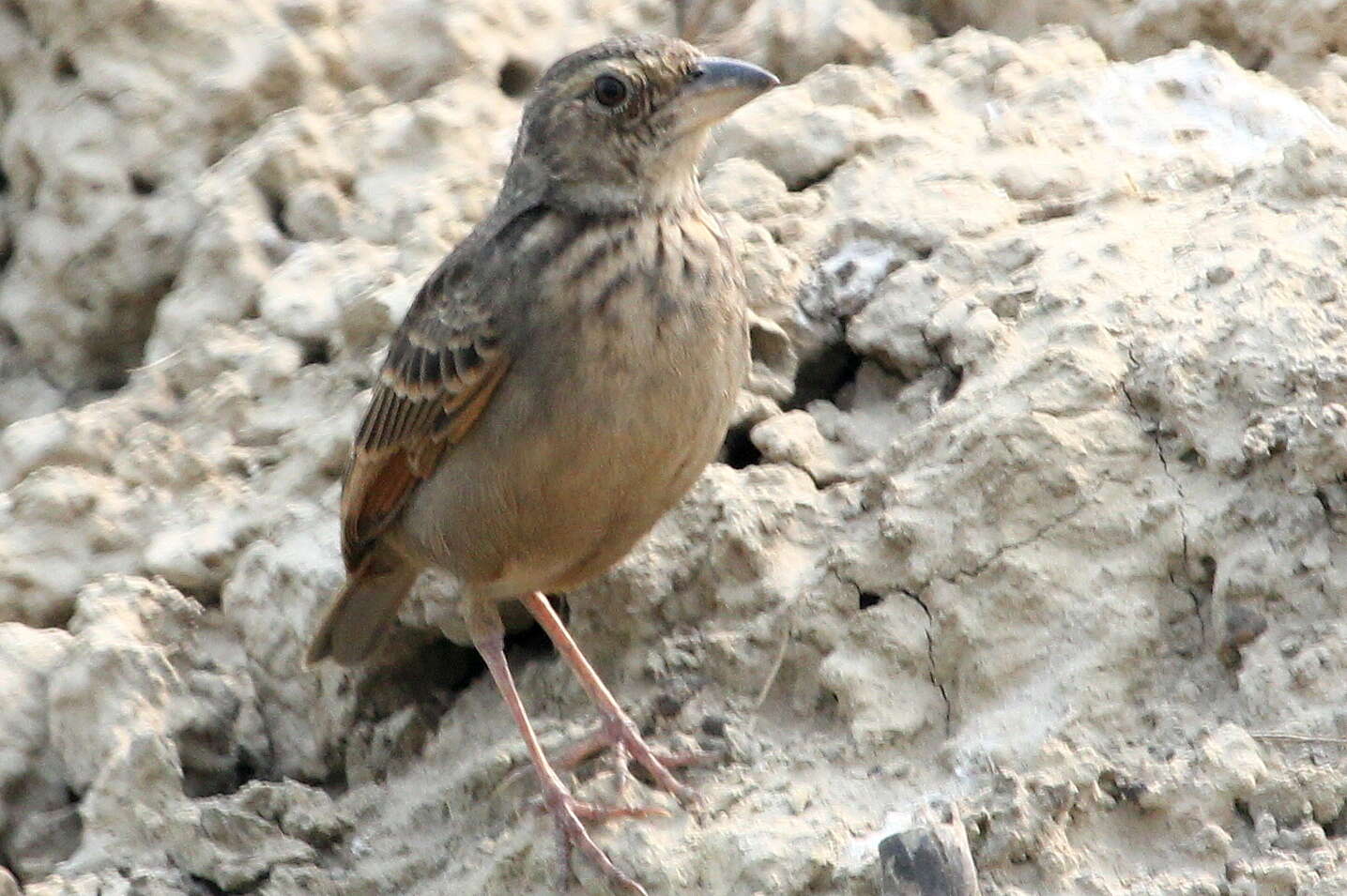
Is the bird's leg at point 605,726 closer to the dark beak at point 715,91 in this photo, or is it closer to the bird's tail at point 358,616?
the bird's tail at point 358,616

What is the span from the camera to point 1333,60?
699 cm

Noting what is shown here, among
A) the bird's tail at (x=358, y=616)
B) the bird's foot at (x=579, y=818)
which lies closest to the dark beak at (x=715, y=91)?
the bird's tail at (x=358, y=616)

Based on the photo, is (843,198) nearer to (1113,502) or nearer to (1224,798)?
(1113,502)

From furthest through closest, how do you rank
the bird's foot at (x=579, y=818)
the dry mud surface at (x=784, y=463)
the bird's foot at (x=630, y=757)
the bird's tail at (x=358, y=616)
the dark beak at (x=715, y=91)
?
the bird's tail at (x=358, y=616) → the dark beak at (x=715, y=91) → the bird's foot at (x=630, y=757) → the bird's foot at (x=579, y=818) → the dry mud surface at (x=784, y=463)

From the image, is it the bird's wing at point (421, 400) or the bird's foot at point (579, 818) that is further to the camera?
the bird's wing at point (421, 400)

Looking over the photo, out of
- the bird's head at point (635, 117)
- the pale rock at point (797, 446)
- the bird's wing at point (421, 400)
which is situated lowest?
the pale rock at point (797, 446)

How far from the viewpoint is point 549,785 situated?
529 centimetres

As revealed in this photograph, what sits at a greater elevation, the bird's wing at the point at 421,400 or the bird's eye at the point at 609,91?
the bird's eye at the point at 609,91

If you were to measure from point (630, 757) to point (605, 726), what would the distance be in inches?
6.4

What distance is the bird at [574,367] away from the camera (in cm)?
514

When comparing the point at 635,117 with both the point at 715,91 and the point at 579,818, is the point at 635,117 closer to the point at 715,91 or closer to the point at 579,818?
the point at 715,91

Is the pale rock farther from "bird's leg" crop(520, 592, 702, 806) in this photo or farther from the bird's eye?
the bird's eye

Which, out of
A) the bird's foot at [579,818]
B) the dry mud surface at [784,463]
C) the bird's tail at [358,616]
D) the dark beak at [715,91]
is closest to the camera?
the dry mud surface at [784,463]

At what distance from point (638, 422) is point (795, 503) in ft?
2.68
